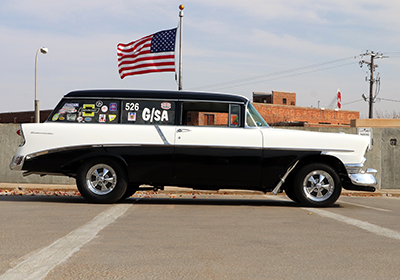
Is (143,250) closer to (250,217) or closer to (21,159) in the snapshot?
(250,217)

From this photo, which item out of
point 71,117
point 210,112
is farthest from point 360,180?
point 71,117

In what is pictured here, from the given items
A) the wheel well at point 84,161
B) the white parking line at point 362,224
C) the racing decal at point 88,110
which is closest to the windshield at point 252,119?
the white parking line at point 362,224

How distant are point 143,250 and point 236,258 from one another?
0.95m

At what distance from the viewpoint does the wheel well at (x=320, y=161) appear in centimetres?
987

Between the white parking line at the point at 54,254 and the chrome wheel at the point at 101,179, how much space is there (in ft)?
7.38

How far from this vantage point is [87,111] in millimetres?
9945

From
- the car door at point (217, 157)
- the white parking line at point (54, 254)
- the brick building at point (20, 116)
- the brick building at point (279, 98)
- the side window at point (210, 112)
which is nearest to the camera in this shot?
the white parking line at point (54, 254)

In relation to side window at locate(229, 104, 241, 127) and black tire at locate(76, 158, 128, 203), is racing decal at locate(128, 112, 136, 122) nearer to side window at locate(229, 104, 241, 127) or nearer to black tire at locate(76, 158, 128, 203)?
black tire at locate(76, 158, 128, 203)

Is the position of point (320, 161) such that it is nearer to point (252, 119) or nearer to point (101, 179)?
point (252, 119)

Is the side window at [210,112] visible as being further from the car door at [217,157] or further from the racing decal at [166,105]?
the racing decal at [166,105]

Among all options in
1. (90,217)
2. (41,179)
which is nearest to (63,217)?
(90,217)

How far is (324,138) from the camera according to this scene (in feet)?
32.3

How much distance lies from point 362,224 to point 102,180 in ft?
15.1

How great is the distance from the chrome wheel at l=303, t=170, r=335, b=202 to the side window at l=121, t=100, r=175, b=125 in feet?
8.71
